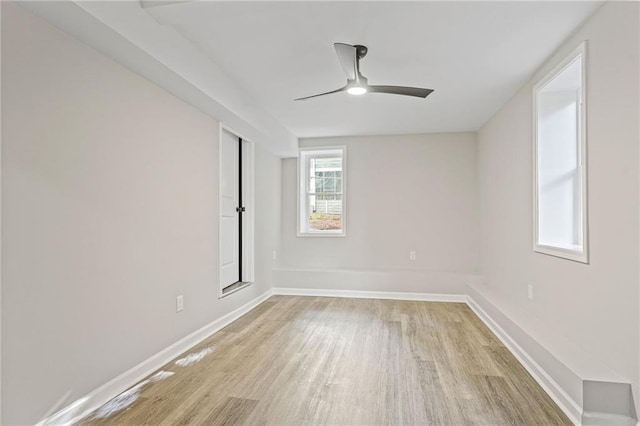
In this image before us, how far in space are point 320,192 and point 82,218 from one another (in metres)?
4.12

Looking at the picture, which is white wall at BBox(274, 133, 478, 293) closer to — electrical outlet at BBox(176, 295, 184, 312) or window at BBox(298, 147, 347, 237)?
window at BBox(298, 147, 347, 237)

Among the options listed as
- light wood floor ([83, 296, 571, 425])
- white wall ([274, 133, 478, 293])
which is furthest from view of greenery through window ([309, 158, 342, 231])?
light wood floor ([83, 296, 571, 425])

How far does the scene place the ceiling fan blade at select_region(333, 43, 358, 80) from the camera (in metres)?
2.27

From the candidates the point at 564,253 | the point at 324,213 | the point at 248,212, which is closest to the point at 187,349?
the point at 248,212

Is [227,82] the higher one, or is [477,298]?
[227,82]

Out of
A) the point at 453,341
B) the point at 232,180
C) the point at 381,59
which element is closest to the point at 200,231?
the point at 232,180

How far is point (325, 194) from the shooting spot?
5953 millimetres

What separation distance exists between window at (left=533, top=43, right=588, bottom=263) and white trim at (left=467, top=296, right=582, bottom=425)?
0.83 meters

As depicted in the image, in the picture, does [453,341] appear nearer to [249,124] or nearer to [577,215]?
[577,215]

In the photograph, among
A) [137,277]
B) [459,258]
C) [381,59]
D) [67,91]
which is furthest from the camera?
[459,258]

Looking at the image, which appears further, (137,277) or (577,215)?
(577,215)

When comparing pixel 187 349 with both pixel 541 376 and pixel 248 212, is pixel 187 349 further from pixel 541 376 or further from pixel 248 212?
pixel 541 376

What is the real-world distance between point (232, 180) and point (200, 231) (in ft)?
3.64

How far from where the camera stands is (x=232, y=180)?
173 inches
